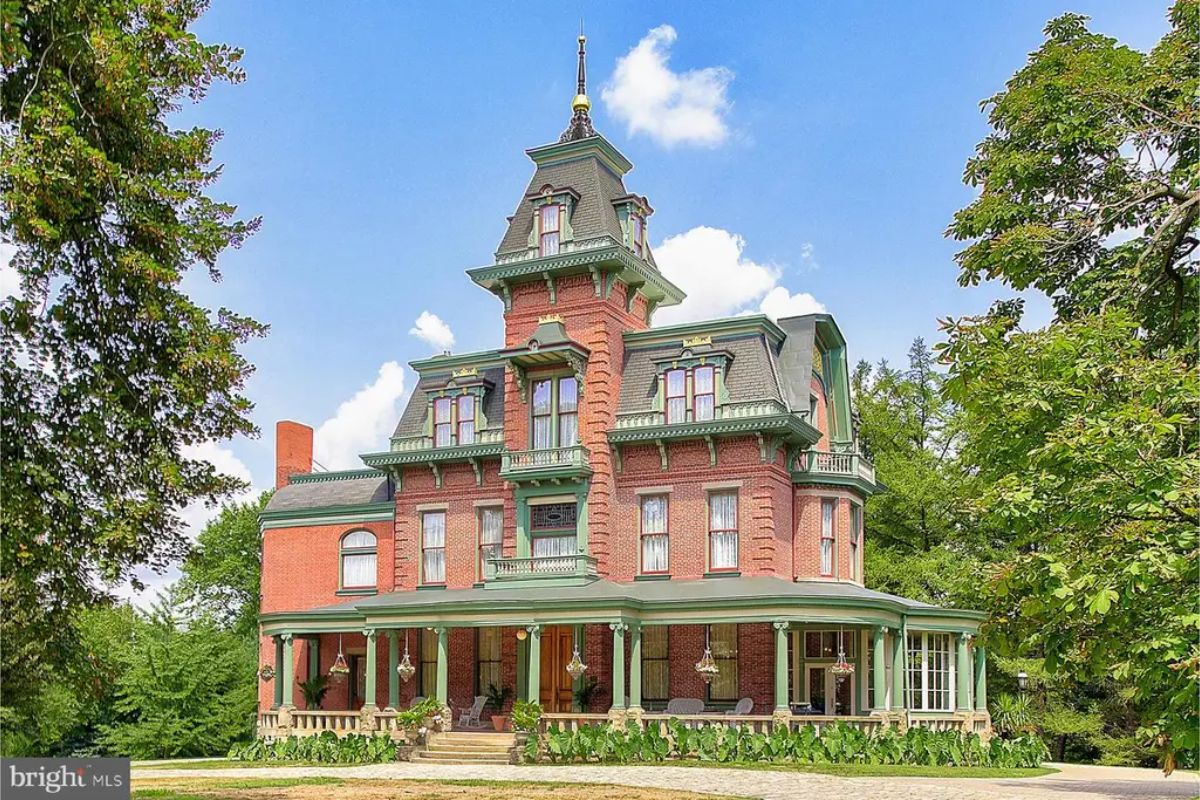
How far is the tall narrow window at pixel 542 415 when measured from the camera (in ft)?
107

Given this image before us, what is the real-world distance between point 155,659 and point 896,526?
22.8 m

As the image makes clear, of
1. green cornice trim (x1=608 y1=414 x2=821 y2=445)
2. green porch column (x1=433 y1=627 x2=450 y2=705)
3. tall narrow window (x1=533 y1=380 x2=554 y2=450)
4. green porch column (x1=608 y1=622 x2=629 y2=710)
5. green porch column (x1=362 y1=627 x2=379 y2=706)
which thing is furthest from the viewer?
tall narrow window (x1=533 y1=380 x2=554 y2=450)

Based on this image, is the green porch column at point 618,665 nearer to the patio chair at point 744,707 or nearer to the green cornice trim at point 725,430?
the patio chair at point 744,707

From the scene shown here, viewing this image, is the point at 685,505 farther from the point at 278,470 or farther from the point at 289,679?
the point at 278,470

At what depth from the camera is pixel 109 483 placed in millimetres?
14945

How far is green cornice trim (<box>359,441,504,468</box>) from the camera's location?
33.3 metres

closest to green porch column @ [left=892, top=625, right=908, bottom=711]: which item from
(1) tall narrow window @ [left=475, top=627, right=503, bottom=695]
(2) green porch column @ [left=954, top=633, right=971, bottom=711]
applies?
(2) green porch column @ [left=954, top=633, right=971, bottom=711]

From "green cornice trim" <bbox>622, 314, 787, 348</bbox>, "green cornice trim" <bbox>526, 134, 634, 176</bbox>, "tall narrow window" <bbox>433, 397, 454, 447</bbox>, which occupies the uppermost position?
"green cornice trim" <bbox>526, 134, 634, 176</bbox>

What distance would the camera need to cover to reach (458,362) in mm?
34812

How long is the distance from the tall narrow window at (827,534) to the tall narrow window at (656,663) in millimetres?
4129

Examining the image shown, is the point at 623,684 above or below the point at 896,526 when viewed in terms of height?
below

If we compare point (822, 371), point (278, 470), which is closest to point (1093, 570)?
point (822, 371)

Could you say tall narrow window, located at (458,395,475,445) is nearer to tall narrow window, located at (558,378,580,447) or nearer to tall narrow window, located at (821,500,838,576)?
tall narrow window, located at (558,378,580,447)

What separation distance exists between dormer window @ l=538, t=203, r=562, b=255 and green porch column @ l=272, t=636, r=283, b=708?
12.0 m
